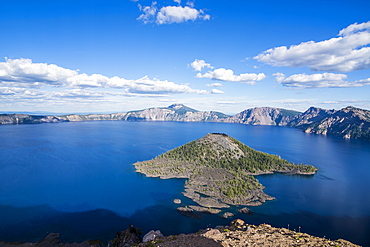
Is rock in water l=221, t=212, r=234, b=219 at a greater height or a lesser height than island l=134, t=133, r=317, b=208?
lesser

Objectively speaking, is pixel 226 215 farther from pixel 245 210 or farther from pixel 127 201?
pixel 127 201

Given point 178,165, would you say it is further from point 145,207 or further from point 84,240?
point 84,240

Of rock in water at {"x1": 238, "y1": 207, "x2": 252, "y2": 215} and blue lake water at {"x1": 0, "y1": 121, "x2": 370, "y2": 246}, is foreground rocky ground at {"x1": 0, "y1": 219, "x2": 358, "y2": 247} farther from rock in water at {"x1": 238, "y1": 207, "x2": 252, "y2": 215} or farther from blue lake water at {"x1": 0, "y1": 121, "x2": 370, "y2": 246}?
rock in water at {"x1": 238, "y1": 207, "x2": 252, "y2": 215}

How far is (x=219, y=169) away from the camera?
11719 cm

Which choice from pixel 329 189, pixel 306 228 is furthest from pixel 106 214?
pixel 329 189

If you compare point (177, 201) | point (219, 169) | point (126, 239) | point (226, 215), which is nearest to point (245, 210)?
point (226, 215)

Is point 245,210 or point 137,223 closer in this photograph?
point 137,223

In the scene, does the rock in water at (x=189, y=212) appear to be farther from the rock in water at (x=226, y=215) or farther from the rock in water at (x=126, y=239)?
the rock in water at (x=126, y=239)

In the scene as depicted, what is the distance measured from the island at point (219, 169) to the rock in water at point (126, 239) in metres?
29.0

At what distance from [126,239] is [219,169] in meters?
71.5

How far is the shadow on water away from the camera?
60031 millimetres

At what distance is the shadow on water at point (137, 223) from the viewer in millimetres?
60031

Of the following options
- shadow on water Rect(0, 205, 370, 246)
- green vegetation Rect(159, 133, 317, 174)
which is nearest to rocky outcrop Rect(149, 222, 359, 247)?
shadow on water Rect(0, 205, 370, 246)

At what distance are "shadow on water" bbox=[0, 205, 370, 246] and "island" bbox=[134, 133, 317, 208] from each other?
11955 mm
